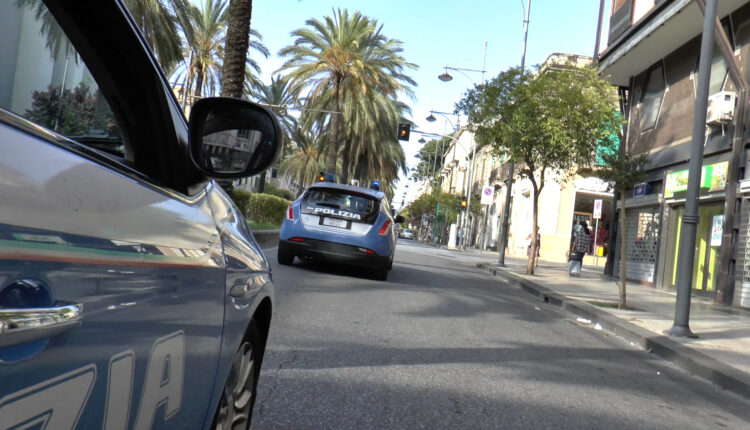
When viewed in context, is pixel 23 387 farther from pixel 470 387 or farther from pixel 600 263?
pixel 600 263

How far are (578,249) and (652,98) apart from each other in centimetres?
489

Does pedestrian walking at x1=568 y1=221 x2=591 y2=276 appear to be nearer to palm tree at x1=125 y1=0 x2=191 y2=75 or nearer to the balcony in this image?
the balcony

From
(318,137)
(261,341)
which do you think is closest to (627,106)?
(318,137)

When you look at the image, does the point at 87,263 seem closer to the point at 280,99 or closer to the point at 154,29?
the point at 154,29

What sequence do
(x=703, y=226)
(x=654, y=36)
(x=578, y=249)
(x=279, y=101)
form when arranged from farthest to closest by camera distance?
(x=279, y=101) < (x=578, y=249) < (x=654, y=36) < (x=703, y=226)

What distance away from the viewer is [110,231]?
1.22 meters

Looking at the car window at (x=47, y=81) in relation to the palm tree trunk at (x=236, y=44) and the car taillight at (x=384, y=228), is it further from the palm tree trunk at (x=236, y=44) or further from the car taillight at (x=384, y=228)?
the palm tree trunk at (x=236, y=44)

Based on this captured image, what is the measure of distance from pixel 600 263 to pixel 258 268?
34.6 metres

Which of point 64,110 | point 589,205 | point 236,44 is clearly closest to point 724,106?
point 236,44

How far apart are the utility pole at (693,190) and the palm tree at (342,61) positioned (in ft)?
64.0

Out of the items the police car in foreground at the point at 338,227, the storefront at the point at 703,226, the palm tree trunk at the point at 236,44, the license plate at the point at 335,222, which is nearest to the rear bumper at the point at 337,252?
the police car in foreground at the point at 338,227

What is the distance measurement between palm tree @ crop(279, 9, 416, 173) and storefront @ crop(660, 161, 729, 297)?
A: 46.8ft

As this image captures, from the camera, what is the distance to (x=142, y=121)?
5.72ft

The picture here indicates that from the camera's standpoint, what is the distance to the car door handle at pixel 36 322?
891mm
